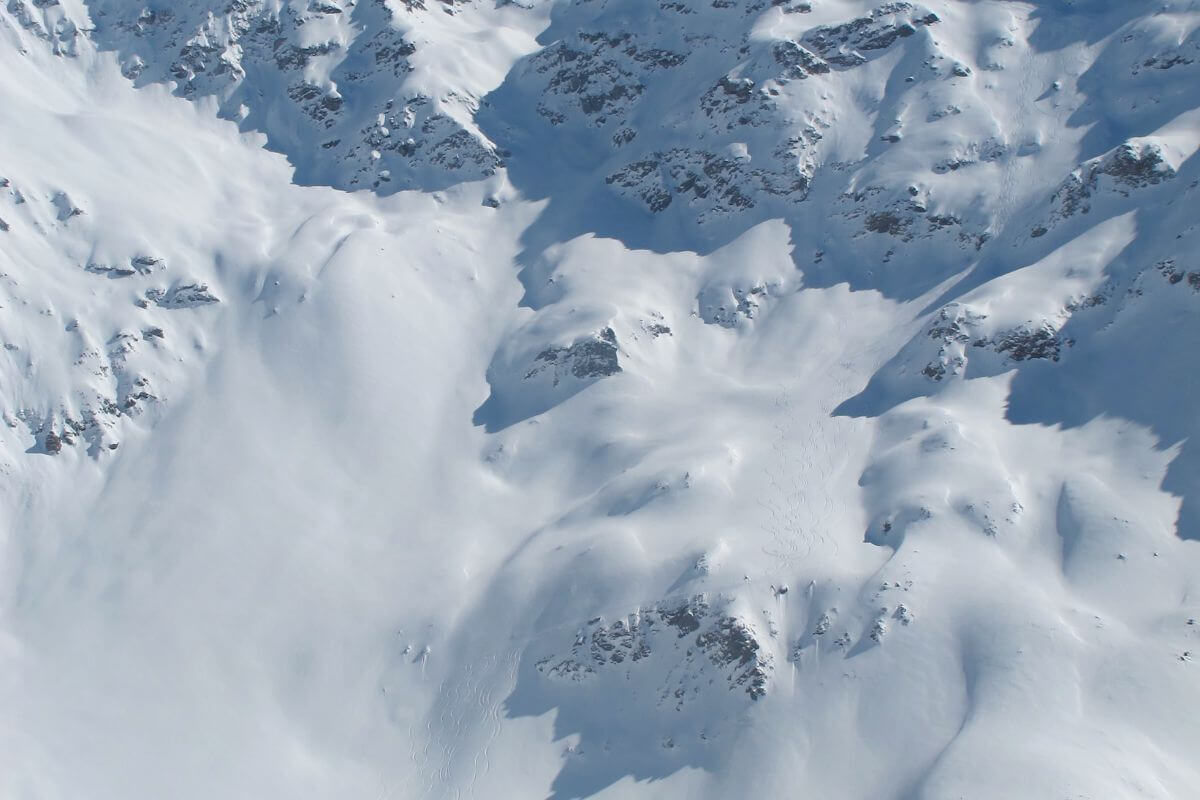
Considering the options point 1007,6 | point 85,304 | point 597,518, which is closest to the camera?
point 597,518

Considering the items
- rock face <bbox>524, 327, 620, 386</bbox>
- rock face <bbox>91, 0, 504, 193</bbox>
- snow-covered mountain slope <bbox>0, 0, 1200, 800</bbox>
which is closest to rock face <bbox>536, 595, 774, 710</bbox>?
snow-covered mountain slope <bbox>0, 0, 1200, 800</bbox>

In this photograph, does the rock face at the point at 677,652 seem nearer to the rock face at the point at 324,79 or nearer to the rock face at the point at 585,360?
the rock face at the point at 585,360

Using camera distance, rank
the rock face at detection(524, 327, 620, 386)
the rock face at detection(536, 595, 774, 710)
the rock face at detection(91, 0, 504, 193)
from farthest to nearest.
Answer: the rock face at detection(91, 0, 504, 193)
the rock face at detection(524, 327, 620, 386)
the rock face at detection(536, 595, 774, 710)

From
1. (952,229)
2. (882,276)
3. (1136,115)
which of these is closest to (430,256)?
(882,276)

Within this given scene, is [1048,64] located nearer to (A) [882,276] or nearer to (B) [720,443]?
(A) [882,276]

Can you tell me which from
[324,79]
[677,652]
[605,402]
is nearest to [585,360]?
[605,402]

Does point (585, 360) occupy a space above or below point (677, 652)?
above

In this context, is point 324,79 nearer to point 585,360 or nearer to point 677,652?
point 585,360

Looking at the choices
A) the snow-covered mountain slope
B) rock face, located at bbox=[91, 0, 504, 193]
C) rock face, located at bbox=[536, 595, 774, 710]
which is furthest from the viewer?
rock face, located at bbox=[91, 0, 504, 193]

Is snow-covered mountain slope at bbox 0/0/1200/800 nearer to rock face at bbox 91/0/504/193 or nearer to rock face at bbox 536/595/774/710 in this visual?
rock face at bbox 536/595/774/710
